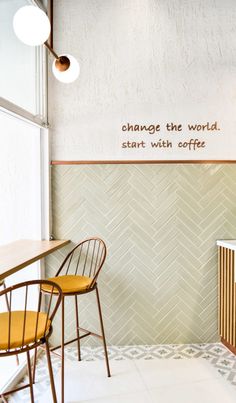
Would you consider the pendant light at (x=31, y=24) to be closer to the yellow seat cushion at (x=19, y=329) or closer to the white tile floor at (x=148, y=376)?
the yellow seat cushion at (x=19, y=329)

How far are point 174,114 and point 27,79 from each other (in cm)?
128

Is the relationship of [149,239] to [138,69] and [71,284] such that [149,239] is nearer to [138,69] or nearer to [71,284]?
[71,284]

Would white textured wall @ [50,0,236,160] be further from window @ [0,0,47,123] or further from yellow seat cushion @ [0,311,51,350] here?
yellow seat cushion @ [0,311,51,350]

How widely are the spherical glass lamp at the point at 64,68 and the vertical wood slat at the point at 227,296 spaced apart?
1.81m

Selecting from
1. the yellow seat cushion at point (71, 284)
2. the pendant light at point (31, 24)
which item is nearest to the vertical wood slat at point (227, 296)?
the yellow seat cushion at point (71, 284)

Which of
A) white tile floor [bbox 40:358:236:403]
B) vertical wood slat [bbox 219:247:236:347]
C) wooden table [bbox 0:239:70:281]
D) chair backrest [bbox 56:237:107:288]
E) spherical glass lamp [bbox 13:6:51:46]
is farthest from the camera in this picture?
chair backrest [bbox 56:237:107:288]

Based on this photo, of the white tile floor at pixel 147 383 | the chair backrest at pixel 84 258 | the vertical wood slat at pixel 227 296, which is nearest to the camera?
the white tile floor at pixel 147 383

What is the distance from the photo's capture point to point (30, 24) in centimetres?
175

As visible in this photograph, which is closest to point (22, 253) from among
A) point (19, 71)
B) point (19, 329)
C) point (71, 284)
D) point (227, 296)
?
point (71, 284)

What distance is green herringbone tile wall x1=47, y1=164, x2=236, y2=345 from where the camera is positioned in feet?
10.1

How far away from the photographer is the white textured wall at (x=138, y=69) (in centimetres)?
310

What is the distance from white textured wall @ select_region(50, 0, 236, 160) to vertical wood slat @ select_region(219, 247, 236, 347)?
0.93 m

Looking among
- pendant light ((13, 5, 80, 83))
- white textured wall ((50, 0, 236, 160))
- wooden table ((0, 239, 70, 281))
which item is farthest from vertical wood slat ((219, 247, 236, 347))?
pendant light ((13, 5, 80, 83))

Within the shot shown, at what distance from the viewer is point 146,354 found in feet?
9.50
